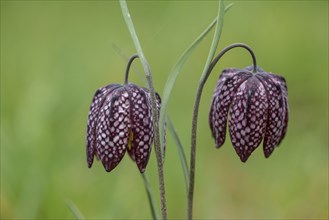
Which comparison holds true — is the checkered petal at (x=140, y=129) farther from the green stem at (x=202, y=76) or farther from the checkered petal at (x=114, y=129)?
the green stem at (x=202, y=76)

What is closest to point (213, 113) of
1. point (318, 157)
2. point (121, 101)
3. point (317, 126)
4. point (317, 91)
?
point (121, 101)

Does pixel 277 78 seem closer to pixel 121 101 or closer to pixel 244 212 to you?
pixel 121 101

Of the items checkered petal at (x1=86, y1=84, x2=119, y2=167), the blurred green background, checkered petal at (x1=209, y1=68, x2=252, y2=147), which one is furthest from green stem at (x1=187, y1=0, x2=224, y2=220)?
→ the blurred green background

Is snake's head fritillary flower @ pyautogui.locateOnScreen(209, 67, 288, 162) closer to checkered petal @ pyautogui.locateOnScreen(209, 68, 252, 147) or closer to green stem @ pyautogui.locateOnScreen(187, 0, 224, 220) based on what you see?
checkered petal @ pyautogui.locateOnScreen(209, 68, 252, 147)

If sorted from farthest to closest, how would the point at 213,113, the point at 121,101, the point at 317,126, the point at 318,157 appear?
the point at 317,126
the point at 318,157
the point at 213,113
the point at 121,101

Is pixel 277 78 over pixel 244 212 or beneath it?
over

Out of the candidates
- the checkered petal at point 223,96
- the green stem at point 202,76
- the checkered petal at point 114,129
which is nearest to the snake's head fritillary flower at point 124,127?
the checkered petal at point 114,129
